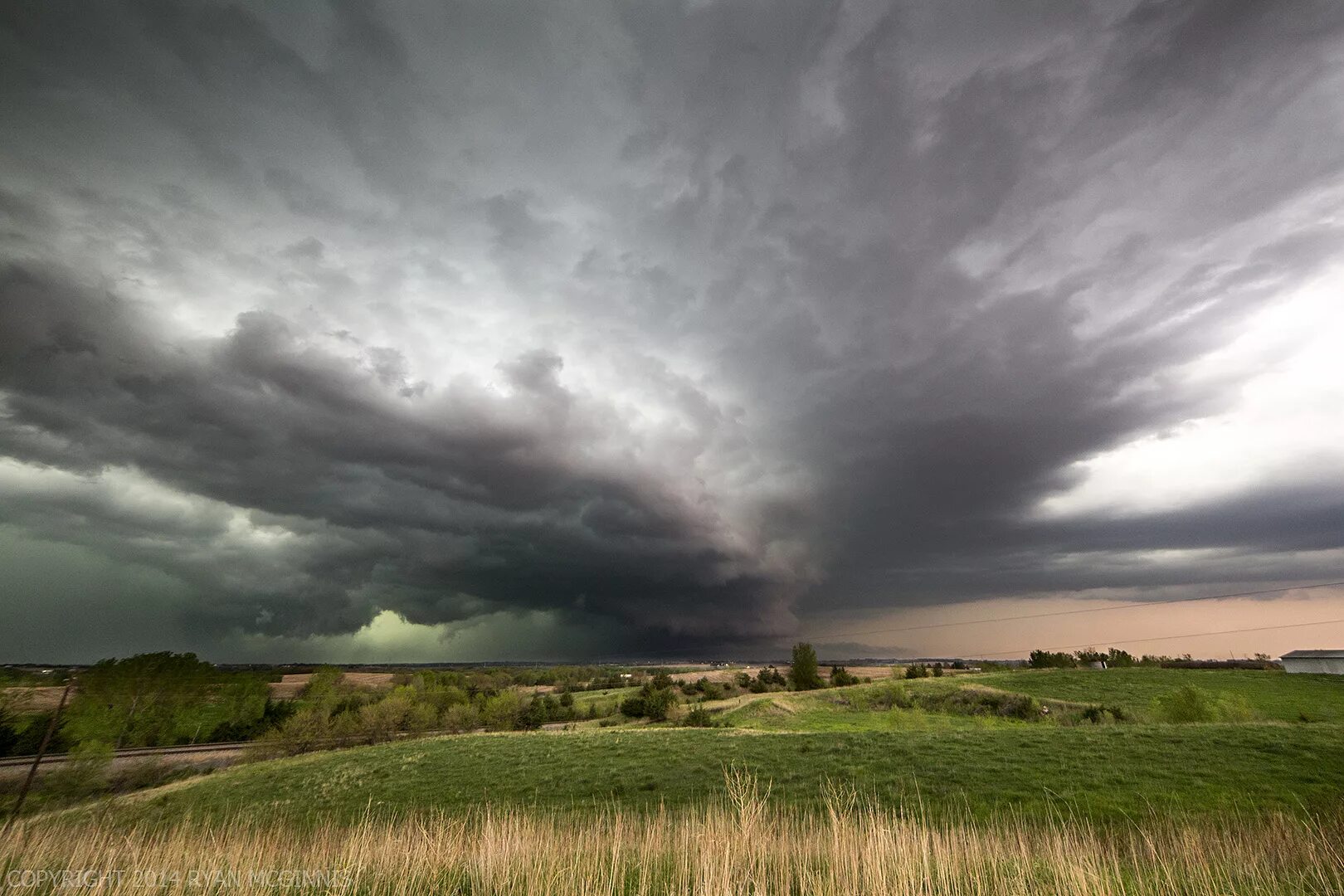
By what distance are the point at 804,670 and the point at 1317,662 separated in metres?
71.5

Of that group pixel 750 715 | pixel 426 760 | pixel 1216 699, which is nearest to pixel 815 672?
pixel 750 715

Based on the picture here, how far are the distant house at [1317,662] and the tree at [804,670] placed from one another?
66754 millimetres

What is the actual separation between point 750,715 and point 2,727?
249 ft

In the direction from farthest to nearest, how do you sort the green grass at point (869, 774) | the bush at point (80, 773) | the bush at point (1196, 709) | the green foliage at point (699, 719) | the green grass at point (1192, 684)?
the green foliage at point (699, 719)
the green grass at point (1192, 684)
the bush at point (1196, 709)
the bush at point (80, 773)
the green grass at point (869, 774)

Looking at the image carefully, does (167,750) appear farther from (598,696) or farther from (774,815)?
(774,815)

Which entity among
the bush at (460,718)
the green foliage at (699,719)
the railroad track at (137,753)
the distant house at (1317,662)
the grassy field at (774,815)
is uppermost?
the distant house at (1317,662)

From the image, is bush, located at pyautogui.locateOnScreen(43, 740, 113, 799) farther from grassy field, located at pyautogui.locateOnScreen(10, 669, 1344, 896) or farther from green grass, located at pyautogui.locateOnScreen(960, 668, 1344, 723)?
green grass, located at pyautogui.locateOnScreen(960, 668, 1344, 723)

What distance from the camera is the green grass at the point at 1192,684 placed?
4941 cm

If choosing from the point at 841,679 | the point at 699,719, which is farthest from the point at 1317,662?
the point at 699,719

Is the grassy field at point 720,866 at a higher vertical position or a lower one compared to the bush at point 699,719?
higher

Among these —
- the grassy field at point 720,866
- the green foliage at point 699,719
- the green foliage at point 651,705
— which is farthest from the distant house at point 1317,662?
the grassy field at point 720,866

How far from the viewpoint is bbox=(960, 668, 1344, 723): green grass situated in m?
49.4

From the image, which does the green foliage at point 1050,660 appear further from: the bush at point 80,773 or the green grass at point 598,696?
the bush at point 80,773

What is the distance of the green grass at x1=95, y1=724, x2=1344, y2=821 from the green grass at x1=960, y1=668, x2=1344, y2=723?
27.6m
